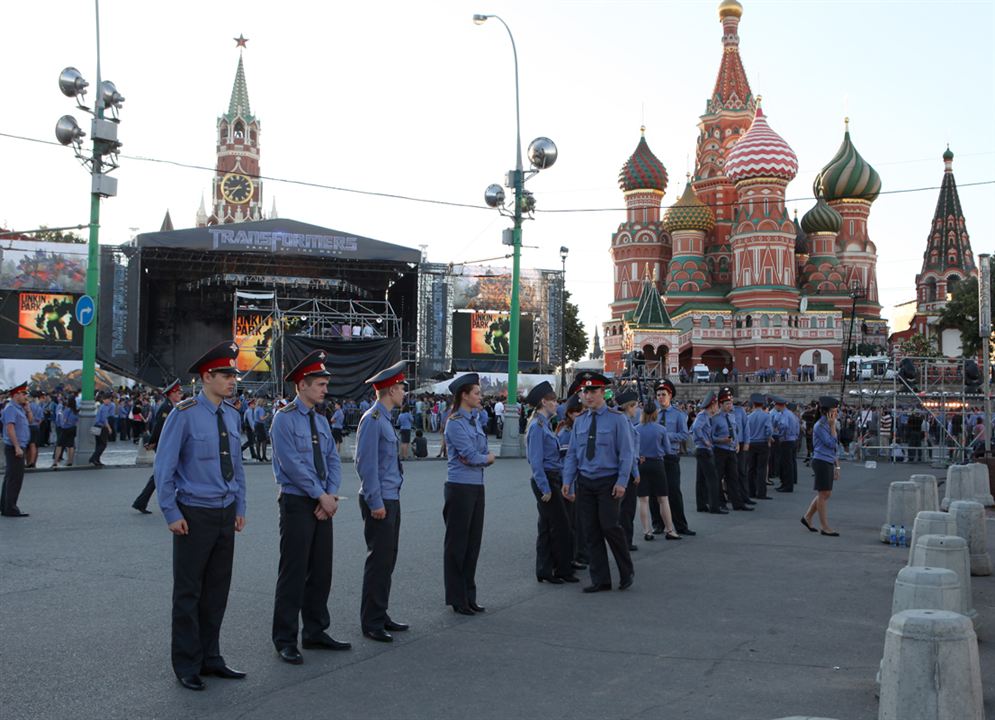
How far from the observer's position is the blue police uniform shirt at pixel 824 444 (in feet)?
39.7

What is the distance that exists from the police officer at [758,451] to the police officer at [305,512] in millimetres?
11431

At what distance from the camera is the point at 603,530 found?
8.45 metres

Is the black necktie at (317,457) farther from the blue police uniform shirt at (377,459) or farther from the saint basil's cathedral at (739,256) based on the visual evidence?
the saint basil's cathedral at (739,256)

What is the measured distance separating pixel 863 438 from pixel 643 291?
36.1 metres

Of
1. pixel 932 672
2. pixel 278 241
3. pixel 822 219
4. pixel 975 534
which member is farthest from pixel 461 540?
pixel 822 219

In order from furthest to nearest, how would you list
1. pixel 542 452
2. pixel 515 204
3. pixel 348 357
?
pixel 348 357, pixel 515 204, pixel 542 452

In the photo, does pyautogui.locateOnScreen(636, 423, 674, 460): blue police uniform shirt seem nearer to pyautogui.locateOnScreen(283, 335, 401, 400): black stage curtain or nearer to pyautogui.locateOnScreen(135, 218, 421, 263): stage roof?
pyautogui.locateOnScreen(283, 335, 401, 400): black stage curtain

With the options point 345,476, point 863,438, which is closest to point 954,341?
point 863,438

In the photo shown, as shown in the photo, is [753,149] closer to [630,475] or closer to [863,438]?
[863,438]

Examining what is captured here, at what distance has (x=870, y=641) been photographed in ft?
21.9

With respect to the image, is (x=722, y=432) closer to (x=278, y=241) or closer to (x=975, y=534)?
(x=975, y=534)

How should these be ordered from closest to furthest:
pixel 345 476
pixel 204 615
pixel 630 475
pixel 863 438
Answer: pixel 204 615, pixel 630 475, pixel 345 476, pixel 863 438

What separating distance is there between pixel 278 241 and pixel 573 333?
39.0 metres

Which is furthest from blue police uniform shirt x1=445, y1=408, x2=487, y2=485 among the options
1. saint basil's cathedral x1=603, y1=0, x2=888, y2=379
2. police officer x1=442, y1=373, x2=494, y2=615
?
saint basil's cathedral x1=603, y1=0, x2=888, y2=379
